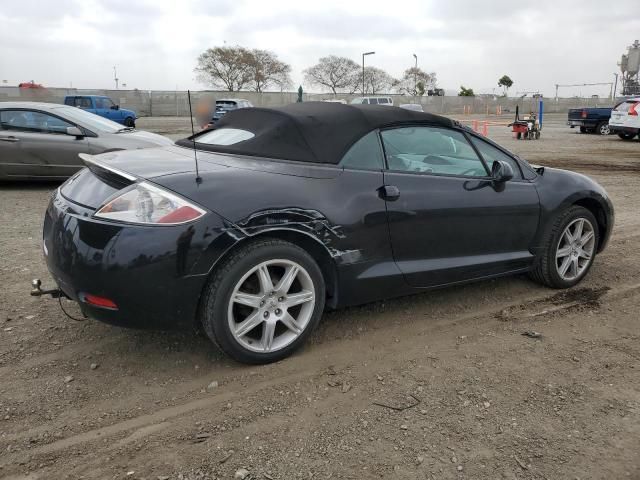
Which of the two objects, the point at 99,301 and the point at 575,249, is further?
the point at 575,249

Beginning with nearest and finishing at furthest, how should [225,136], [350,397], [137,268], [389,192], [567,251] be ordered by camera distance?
1. [137,268]
2. [350,397]
3. [389,192]
4. [225,136]
5. [567,251]

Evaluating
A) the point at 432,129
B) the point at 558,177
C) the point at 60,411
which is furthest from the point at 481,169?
the point at 60,411

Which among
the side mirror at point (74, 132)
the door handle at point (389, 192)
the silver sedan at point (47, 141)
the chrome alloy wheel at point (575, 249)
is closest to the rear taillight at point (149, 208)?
the door handle at point (389, 192)

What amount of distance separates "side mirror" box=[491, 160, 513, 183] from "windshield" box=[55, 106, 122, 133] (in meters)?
6.73

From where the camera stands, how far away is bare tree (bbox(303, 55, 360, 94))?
9562 cm

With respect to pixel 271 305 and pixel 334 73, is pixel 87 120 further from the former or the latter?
pixel 334 73

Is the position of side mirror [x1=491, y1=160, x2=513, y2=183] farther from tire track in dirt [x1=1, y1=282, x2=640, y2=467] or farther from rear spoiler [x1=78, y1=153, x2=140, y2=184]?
rear spoiler [x1=78, y1=153, x2=140, y2=184]

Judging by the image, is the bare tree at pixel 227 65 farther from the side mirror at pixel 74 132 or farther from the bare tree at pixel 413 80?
the side mirror at pixel 74 132

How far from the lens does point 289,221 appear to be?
297cm

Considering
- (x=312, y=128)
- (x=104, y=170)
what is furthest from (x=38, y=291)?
(x=312, y=128)

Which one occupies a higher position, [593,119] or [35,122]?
[593,119]

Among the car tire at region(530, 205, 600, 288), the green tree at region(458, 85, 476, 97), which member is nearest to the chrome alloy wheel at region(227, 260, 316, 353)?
the car tire at region(530, 205, 600, 288)

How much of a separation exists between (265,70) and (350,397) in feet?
276

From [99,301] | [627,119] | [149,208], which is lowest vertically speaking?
[99,301]
